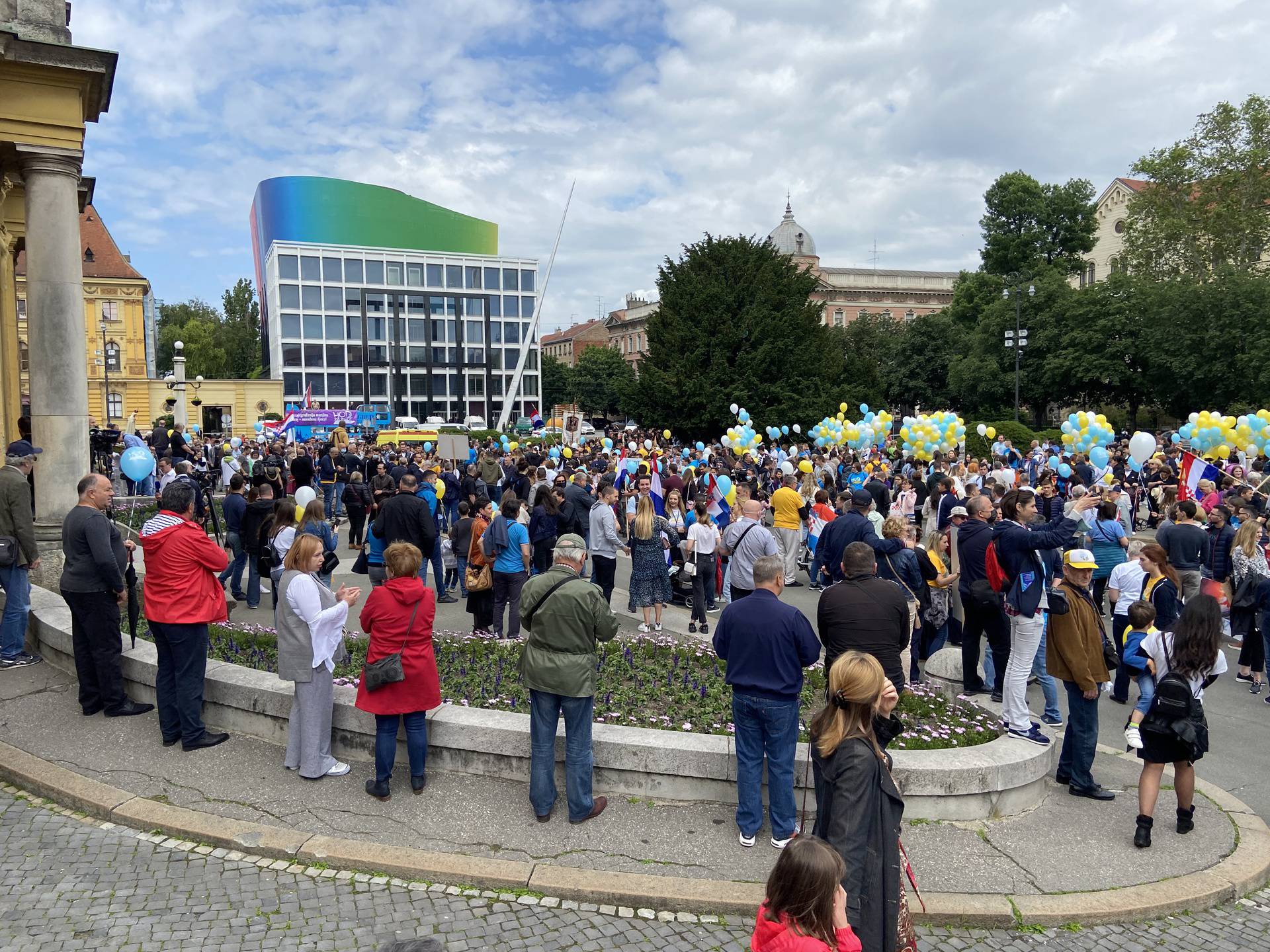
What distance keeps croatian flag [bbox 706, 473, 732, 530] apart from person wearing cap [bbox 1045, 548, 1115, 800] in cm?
613

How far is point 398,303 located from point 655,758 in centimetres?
8388

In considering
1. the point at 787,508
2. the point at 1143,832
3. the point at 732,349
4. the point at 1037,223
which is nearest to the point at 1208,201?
the point at 1037,223

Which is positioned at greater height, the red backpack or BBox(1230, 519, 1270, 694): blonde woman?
the red backpack

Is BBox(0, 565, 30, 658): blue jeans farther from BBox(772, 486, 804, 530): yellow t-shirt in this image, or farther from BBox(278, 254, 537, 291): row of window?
BBox(278, 254, 537, 291): row of window

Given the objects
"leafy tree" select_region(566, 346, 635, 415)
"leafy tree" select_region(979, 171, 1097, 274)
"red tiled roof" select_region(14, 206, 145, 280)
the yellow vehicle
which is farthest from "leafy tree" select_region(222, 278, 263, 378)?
"leafy tree" select_region(979, 171, 1097, 274)

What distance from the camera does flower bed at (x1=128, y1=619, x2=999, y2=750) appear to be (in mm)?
6328

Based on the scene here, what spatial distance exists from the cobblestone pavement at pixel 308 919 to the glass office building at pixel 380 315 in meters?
74.3

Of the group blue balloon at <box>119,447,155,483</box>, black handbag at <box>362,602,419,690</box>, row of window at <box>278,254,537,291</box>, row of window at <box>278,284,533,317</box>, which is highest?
row of window at <box>278,254,537,291</box>

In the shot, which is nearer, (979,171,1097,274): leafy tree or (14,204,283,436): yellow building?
(979,171,1097,274): leafy tree

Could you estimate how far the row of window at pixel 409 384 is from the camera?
79.2 metres

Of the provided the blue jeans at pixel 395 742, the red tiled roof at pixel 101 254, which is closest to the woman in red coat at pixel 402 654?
the blue jeans at pixel 395 742

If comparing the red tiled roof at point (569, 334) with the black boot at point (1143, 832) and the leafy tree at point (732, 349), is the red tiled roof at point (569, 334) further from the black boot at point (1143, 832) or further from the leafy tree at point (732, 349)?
the black boot at point (1143, 832)

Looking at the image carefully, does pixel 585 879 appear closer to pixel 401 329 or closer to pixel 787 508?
pixel 787 508

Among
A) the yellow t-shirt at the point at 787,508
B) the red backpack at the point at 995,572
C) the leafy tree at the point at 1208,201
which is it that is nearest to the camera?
the red backpack at the point at 995,572
